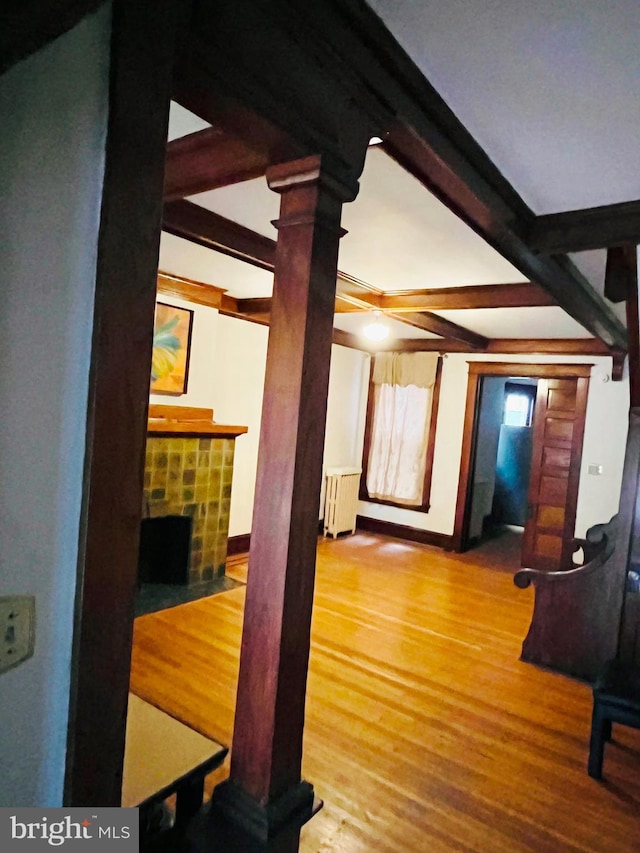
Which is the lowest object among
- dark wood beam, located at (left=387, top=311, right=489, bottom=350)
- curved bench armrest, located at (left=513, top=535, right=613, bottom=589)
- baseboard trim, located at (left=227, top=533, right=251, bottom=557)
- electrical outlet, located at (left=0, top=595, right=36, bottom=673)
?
baseboard trim, located at (left=227, top=533, right=251, bottom=557)

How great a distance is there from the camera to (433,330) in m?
4.59

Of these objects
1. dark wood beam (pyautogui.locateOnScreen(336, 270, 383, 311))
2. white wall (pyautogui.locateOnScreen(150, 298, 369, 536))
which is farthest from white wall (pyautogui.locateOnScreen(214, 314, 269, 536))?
dark wood beam (pyautogui.locateOnScreen(336, 270, 383, 311))

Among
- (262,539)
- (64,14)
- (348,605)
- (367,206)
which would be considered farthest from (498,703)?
(64,14)

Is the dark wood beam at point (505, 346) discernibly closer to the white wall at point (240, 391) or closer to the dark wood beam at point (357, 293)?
the white wall at point (240, 391)

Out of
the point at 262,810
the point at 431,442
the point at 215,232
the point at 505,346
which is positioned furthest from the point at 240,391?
the point at 262,810

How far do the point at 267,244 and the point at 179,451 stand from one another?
179 cm

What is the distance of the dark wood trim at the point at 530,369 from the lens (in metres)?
5.26

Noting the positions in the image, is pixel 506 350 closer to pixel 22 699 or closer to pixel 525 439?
pixel 525 439

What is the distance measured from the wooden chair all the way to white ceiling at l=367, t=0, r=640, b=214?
199 centimetres

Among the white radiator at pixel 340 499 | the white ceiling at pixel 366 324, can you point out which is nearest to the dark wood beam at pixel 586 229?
the white ceiling at pixel 366 324

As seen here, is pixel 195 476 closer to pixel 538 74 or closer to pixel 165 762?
Answer: pixel 165 762

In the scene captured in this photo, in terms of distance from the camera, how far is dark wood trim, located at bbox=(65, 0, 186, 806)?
2.62ft

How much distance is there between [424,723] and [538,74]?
2.61 meters

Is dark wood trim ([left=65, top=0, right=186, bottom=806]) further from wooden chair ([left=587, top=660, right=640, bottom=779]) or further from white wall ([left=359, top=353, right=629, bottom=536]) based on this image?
white wall ([left=359, top=353, right=629, bottom=536])
